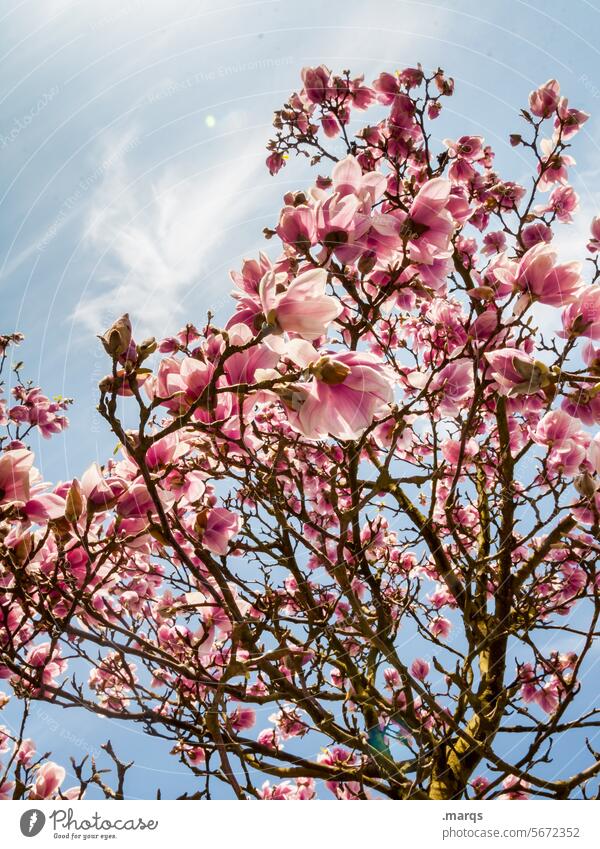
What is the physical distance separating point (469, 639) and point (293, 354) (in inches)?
94.2

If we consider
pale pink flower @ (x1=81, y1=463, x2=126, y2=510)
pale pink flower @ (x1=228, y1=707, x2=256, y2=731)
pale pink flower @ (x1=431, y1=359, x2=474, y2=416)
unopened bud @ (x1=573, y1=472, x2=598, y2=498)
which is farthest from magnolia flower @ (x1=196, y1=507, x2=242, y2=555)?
pale pink flower @ (x1=228, y1=707, x2=256, y2=731)

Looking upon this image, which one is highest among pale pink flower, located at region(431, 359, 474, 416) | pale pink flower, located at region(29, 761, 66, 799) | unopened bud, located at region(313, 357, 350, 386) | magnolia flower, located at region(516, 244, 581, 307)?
pale pink flower, located at region(431, 359, 474, 416)

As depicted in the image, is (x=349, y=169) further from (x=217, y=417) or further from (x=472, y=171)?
(x=472, y=171)

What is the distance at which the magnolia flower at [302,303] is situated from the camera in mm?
1147

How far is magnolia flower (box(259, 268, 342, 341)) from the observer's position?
115 centimetres

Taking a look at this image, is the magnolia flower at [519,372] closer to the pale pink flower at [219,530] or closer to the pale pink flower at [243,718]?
the pale pink flower at [219,530]

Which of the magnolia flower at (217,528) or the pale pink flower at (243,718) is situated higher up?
the magnolia flower at (217,528)

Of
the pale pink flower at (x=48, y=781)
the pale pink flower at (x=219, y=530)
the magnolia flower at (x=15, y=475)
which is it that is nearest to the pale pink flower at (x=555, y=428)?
the pale pink flower at (x=219, y=530)

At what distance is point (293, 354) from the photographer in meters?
1.22

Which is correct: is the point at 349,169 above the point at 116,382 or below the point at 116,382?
above

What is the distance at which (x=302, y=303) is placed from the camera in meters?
1.15

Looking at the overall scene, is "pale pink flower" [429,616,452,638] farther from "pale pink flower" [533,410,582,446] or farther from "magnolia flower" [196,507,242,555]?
"magnolia flower" [196,507,242,555]

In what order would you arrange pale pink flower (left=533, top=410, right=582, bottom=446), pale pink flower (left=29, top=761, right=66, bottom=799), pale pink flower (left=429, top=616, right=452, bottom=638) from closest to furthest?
pale pink flower (left=533, top=410, right=582, bottom=446)
pale pink flower (left=29, top=761, right=66, bottom=799)
pale pink flower (left=429, top=616, right=452, bottom=638)
